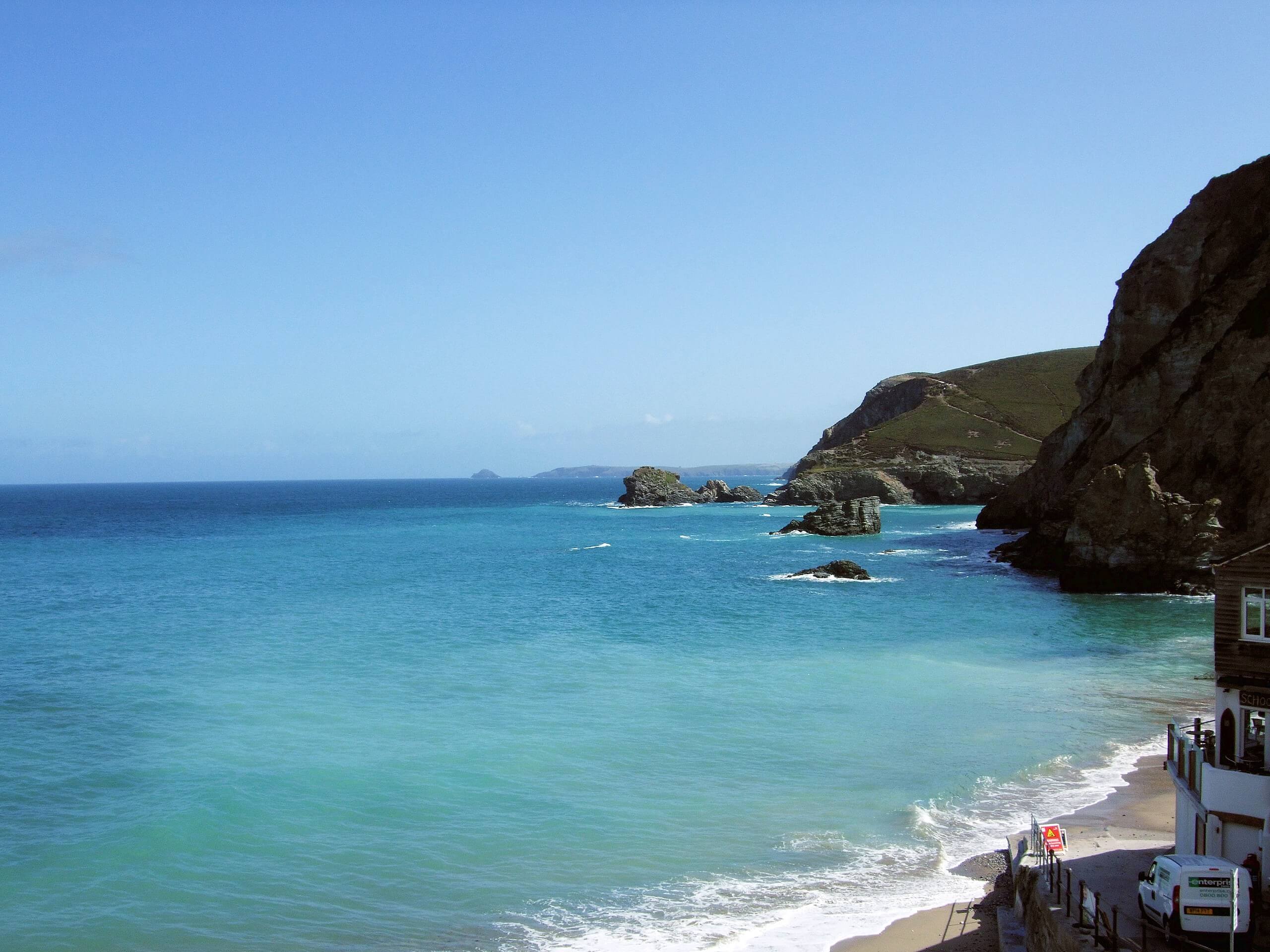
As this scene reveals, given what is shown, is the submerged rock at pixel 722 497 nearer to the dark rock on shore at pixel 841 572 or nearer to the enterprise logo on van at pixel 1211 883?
the dark rock on shore at pixel 841 572

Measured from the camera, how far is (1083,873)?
55.3ft

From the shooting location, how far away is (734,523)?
129625 millimetres

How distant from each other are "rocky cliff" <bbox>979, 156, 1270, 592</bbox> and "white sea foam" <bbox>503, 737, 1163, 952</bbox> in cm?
3912

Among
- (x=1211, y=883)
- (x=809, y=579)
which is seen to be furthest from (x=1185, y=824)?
(x=809, y=579)

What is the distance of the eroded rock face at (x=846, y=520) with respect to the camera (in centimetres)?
10562

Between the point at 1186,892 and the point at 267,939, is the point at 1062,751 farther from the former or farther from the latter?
the point at 267,939

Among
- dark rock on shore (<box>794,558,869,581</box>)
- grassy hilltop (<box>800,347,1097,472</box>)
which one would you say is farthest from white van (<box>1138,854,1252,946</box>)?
grassy hilltop (<box>800,347,1097,472</box>)

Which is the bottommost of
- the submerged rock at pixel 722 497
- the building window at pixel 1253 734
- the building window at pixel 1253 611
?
the building window at pixel 1253 734

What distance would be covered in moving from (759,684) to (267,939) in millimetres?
21508

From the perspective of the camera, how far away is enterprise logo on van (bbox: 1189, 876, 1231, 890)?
43.5ft

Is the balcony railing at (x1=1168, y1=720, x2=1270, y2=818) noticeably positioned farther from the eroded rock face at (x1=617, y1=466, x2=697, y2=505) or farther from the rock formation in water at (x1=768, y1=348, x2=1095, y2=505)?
the eroded rock face at (x1=617, y1=466, x2=697, y2=505)

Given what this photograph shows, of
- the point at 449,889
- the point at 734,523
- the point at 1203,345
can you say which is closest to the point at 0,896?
the point at 449,889

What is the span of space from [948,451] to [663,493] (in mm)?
52118

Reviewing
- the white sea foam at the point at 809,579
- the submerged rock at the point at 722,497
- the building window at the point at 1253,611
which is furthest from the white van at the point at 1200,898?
the submerged rock at the point at 722,497
